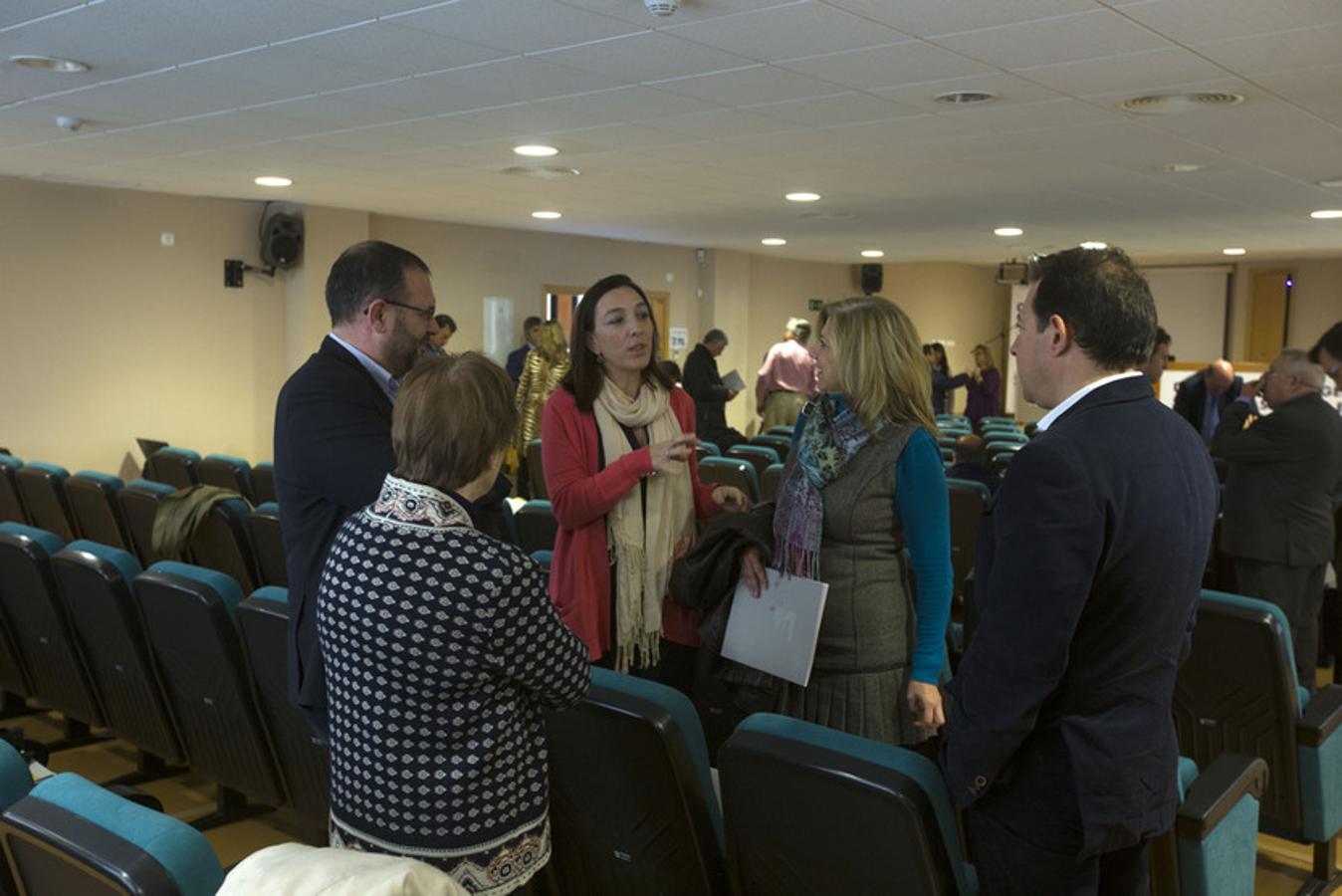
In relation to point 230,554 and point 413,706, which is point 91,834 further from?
point 230,554

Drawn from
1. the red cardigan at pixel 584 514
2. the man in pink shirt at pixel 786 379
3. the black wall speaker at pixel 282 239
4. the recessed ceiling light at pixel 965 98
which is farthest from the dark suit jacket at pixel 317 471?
the black wall speaker at pixel 282 239

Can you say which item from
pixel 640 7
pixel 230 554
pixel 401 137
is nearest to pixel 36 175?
pixel 401 137

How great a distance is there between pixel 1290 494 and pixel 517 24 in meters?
3.55

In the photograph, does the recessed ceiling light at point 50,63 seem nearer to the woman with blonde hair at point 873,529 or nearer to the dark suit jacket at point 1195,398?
the woman with blonde hair at point 873,529

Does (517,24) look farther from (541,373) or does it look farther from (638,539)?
(541,373)

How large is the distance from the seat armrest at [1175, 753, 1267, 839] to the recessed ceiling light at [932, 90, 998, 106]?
3599mm

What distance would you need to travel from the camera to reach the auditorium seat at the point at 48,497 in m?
5.60

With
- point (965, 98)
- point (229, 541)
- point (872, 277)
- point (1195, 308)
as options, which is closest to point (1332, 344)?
point (965, 98)

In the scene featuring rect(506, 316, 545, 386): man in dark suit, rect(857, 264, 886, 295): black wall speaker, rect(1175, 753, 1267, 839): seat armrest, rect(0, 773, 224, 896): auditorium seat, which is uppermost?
rect(857, 264, 886, 295): black wall speaker

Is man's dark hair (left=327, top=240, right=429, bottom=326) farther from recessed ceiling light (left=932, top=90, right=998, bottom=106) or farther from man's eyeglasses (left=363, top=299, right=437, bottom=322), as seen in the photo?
recessed ceiling light (left=932, top=90, right=998, bottom=106)

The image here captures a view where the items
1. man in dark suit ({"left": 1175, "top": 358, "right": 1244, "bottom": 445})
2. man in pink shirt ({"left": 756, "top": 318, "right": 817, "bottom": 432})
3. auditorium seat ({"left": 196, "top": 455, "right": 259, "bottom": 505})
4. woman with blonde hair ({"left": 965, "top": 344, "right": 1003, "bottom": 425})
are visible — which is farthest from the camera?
woman with blonde hair ({"left": 965, "top": 344, "right": 1003, "bottom": 425})

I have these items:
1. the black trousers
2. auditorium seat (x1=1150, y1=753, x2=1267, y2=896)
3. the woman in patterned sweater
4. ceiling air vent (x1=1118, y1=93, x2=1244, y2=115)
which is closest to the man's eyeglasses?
the woman in patterned sweater

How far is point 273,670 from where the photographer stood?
9.41 feet

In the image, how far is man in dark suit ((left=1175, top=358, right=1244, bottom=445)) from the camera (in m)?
7.46
